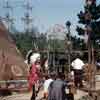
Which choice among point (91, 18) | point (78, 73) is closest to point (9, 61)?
point (78, 73)

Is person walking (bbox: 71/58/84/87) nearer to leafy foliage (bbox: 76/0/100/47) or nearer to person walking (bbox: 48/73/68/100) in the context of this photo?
leafy foliage (bbox: 76/0/100/47)

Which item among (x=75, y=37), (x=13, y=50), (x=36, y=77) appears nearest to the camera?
(x=36, y=77)

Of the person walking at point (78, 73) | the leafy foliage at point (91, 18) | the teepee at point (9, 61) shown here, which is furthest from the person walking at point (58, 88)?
the teepee at point (9, 61)

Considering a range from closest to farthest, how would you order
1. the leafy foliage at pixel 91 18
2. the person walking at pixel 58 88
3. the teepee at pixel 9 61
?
the person walking at pixel 58 88 → the leafy foliage at pixel 91 18 → the teepee at pixel 9 61

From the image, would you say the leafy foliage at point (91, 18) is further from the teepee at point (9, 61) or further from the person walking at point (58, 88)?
the person walking at point (58, 88)


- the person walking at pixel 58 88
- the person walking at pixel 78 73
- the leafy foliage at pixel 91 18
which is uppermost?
the leafy foliage at pixel 91 18

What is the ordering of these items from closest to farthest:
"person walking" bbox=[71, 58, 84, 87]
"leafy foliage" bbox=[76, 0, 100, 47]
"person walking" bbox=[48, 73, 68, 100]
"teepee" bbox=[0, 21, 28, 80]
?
1. "person walking" bbox=[48, 73, 68, 100]
2. "leafy foliage" bbox=[76, 0, 100, 47]
3. "person walking" bbox=[71, 58, 84, 87]
4. "teepee" bbox=[0, 21, 28, 80]

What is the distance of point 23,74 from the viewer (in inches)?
974

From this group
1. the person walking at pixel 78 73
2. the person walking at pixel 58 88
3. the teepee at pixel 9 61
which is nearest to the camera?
the person walking at pixel 58 88

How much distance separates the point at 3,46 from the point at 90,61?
701cm

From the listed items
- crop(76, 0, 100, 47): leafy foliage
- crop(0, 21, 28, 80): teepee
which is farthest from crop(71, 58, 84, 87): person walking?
crop(0, 21, 28, 80): teepee

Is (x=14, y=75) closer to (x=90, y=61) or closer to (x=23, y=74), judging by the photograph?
(x=23, y=74)

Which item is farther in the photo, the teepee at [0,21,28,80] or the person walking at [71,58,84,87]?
the teepee at [0,21,28,80]

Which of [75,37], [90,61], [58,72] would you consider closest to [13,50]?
[90,61]
